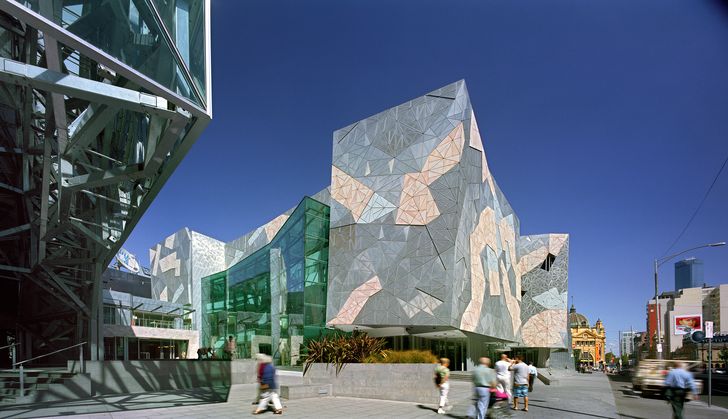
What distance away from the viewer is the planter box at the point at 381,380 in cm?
1753

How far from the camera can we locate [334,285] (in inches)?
1382

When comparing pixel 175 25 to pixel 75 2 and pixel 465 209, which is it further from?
pixel 465 209

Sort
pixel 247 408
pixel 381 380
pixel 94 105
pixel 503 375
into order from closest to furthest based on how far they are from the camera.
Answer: pixel 94 105
pixel 247 408
pixel 503 375
pixel 381 380

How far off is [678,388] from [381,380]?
30.6 feet

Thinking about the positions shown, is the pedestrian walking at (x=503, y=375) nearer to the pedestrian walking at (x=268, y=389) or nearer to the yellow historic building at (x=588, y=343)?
the pedestrian walking at (x=268, y=389)

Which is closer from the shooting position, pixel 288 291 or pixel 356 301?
pixel 356 301

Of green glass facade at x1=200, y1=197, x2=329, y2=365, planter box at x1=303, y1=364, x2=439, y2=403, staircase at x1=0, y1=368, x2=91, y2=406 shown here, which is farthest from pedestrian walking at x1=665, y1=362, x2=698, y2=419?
green glass facade at x1=200, y1=197, x2=329, y2=365

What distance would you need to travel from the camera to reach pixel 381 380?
18359 millimetres

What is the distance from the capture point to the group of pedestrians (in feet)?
40.3

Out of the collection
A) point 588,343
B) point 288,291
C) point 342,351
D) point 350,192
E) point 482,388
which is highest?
point 350,192

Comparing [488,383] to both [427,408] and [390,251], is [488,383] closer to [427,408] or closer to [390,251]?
[427,408]

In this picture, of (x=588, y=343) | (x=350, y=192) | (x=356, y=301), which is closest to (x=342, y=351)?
(x=356, y=301)

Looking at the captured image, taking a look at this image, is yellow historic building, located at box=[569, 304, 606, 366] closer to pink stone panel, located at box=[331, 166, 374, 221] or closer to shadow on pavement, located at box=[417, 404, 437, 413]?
pink stone panel, located at box=[331, 166, 374, 221]

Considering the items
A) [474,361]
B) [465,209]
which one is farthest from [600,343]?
[465,209]
